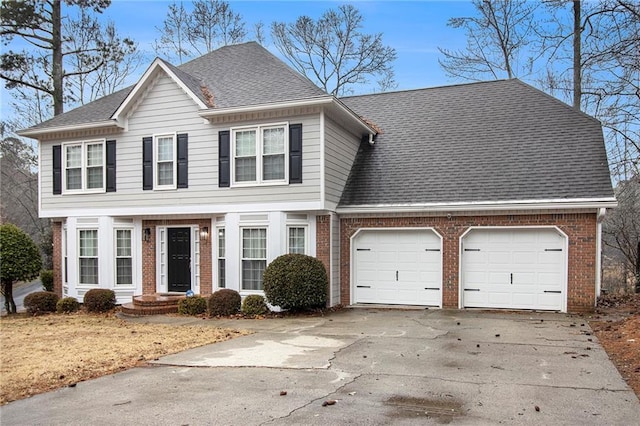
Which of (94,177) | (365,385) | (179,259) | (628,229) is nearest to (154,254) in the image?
(179,259)

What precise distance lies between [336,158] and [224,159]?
10.1 feet

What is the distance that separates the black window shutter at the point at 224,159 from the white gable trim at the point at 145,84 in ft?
3.70

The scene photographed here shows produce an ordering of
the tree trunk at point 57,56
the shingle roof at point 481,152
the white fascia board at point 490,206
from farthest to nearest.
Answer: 1. the tree trunk at point 57,56
2. the shingle roof at point 481,152
3. the white fascia board at point 490,206

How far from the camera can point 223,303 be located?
13.2m

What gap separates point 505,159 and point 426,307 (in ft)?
14.8

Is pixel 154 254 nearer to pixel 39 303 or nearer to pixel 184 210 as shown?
pixel 184 210

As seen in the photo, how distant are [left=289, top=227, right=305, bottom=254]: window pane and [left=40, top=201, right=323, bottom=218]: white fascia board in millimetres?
775

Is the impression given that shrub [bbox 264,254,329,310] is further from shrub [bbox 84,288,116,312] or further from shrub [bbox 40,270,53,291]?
shrub [bbox 40,270,53,291]

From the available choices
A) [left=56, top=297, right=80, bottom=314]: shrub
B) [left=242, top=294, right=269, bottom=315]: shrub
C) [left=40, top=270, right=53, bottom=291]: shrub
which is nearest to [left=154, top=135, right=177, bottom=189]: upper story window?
[left=242, top=294, right=269, bottom=315]: shrub

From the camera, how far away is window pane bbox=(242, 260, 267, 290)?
1408cm

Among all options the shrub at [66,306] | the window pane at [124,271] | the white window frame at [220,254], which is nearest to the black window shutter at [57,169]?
the window pane at [124,271]

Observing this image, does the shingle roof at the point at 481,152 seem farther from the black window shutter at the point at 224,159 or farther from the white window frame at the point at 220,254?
the white window frame at the point at 220,254

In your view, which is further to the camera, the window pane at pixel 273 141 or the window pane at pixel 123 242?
the window pane at pixel 123 242

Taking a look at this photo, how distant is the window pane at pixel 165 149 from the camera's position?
1502 cm
